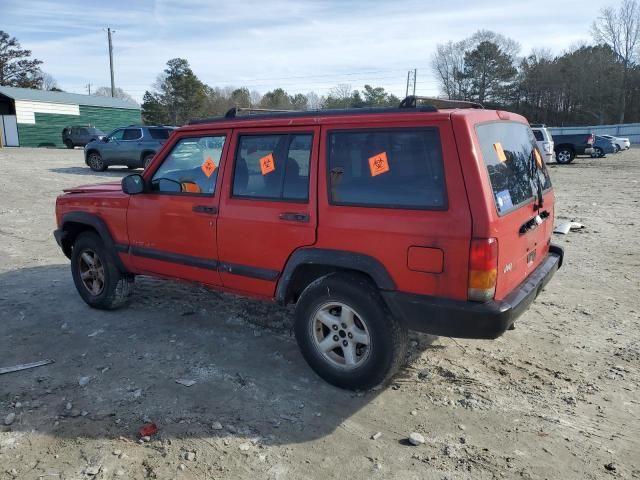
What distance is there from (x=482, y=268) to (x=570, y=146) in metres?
Result: 26.0

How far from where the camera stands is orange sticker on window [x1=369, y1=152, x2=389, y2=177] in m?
3.29

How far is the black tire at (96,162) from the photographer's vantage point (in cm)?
1902

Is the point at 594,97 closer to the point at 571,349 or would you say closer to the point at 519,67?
the point at 519,67

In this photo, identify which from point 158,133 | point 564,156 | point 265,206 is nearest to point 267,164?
point 265,206

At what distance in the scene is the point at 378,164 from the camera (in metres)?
3.32

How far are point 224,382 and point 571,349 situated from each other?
9.46ft

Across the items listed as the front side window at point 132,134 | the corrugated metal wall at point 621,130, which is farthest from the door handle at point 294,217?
the corrugated metal wall at point 621,130

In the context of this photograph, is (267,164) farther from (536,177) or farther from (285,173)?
(536,177)

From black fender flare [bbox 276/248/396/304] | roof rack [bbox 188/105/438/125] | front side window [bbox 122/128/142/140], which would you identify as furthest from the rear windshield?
front side window [bbox 122/128/142/140]

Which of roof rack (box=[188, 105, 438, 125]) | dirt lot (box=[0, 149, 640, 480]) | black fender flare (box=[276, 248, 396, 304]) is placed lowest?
dirt lot (box=[0, 149, 640, 480])

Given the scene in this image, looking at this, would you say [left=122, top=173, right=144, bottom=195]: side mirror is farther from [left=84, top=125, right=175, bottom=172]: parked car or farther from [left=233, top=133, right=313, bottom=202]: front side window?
[left=84, top=125, right=175, bottom=172]: parked car

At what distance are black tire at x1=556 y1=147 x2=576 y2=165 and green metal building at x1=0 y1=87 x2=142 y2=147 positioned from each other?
111 ft

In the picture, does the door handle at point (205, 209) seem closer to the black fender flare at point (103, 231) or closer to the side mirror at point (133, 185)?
the side mirror at point (133, 185)

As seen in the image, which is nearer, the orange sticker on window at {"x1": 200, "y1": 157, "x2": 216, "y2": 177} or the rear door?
the rear door
